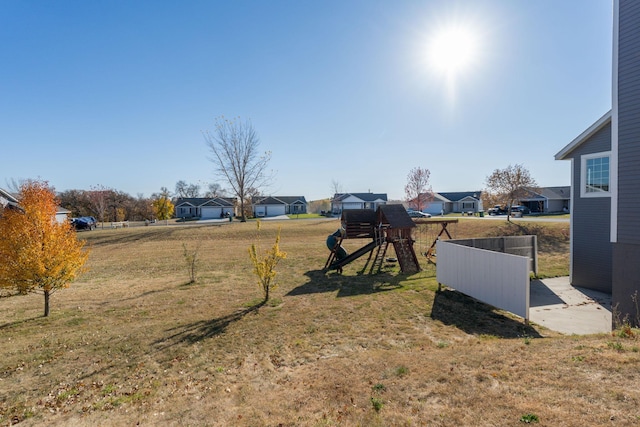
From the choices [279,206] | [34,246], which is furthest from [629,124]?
[279,206]

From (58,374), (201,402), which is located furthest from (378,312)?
(58,374)

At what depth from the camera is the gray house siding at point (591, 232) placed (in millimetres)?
11414

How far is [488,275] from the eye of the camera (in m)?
9.46

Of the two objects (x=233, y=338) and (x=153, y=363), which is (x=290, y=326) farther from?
(x=153, y=363)

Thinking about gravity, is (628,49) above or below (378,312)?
above

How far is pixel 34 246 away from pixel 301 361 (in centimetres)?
925

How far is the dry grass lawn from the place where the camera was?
4285 millimetres

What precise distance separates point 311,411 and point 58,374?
5.70 metres

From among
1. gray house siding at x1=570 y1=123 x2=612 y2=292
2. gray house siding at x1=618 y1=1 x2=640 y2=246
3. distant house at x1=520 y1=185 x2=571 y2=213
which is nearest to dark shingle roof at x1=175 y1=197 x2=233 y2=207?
distant house at x1=520 y1=185 x2=571 y2=213

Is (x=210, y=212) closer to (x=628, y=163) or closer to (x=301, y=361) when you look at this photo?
(x=301, y=361)

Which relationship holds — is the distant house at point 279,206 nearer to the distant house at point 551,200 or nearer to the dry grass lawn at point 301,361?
the distant house at point 551,200

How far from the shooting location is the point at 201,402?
5242 mm

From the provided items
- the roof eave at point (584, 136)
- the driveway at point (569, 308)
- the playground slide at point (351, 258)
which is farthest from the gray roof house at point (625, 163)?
the playground slide at point (351, 258)

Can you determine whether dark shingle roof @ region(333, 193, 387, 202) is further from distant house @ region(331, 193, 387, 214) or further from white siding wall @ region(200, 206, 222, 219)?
white siding wall @ region(200, 206, 222, 219)
